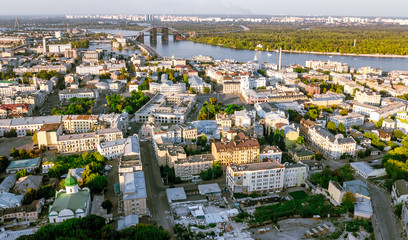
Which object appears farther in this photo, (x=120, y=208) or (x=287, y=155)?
(x=287, y=155)

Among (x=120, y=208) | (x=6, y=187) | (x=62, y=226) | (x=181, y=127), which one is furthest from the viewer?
(x=181, y=127)

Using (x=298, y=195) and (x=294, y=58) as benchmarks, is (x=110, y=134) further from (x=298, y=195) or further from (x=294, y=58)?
(x=294, y=58)

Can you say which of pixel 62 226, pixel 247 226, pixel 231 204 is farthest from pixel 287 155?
pixel 62 226

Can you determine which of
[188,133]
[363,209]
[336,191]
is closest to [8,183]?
[188,133]

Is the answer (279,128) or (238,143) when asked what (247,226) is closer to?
(238,143)

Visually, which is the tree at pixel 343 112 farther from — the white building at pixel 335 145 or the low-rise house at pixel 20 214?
the low-rise house at pixel 20 214

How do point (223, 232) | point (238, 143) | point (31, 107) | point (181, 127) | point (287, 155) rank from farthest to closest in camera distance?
point (31, 107) < point (181, 127) < point (287, 155) < point (238, 143) < point (223, 232)

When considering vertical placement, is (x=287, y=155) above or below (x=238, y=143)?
below
